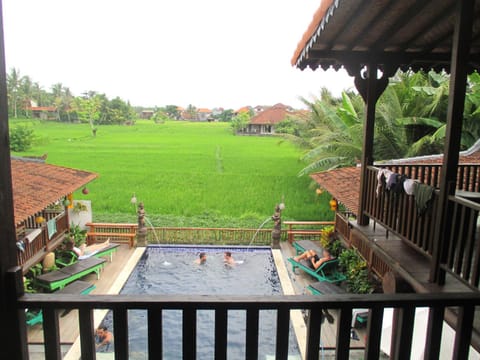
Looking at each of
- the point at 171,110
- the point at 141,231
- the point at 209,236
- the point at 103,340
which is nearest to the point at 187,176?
the point at 209,236

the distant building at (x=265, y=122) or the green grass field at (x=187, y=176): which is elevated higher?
the distant building at (x=265, y=122)

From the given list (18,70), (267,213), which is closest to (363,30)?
(267,213)

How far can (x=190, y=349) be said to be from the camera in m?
1.46

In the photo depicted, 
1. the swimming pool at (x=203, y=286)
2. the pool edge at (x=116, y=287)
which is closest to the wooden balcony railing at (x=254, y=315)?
the pool edge at (x=116, y=287)

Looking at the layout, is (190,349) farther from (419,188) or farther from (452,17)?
(452,17)

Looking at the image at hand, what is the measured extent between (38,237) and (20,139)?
69.9 feet

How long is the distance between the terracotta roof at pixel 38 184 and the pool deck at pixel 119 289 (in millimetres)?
2562

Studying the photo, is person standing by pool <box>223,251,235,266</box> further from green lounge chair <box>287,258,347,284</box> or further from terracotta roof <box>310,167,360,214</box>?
terracotta roof <box>310,167,360,214</box>

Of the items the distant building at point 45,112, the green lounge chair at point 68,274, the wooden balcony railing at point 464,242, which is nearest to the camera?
the wooden balcony railing at point 464,242

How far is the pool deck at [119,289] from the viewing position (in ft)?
24.8

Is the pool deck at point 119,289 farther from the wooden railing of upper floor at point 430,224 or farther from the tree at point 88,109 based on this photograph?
the tree at point 88,109

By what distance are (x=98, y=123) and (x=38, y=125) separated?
689 cm

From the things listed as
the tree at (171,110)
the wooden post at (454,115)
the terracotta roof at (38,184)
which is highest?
the tree at (171,110)

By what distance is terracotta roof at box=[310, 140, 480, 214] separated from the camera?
8.09 metres
